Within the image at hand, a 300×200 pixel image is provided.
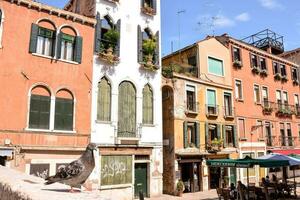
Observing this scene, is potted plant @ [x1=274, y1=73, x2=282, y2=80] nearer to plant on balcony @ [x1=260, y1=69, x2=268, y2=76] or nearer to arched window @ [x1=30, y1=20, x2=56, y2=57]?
plant on balcony @ [x1=260, y1=69, x2=268, y2=76]

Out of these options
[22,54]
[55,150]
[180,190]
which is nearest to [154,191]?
[180,190]

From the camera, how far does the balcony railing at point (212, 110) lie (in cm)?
2467

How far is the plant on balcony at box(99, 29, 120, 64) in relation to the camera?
728 inches

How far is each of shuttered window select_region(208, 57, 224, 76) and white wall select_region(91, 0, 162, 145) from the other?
656cm

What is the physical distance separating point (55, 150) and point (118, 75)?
6.08 m

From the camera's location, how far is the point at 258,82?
30469 mm

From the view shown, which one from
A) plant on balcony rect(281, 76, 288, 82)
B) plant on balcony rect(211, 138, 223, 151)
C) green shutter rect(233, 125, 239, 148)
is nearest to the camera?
plant on balcony rect(211, 138, 223, 151)

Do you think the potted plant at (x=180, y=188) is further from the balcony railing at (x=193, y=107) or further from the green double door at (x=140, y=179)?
the balcony railing at (x=193, y=107)

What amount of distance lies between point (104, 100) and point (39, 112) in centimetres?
397

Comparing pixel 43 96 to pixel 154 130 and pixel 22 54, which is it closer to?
pixel 22 54

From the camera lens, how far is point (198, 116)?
23750 millimetres

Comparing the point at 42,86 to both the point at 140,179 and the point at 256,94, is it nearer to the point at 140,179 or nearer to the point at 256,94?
the point at 140,179

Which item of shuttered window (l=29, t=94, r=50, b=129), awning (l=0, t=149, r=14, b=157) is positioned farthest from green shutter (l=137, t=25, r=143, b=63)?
awning (l=0, t=149, r=14, b=157)

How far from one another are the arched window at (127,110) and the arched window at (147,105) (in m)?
0.85
